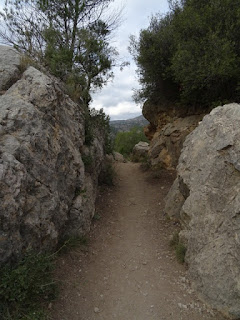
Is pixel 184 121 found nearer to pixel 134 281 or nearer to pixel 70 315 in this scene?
pixel 134 281

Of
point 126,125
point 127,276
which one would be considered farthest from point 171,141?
point 126,125

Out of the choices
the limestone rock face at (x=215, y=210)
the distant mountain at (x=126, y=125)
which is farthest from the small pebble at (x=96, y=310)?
the distant mountain at (x=126, y=125)

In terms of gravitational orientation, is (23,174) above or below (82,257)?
above

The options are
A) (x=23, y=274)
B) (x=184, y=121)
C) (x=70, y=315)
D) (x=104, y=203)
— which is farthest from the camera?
(x=184, y=121)

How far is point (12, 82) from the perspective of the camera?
207 inches

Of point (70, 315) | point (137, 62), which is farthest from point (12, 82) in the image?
point (137, 62)

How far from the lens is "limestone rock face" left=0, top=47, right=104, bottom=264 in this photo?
360 cm

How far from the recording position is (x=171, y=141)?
9.71 meters

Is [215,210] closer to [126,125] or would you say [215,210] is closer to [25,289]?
[25,289]

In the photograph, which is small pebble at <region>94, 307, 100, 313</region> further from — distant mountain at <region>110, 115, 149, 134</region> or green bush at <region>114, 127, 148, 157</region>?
green bush at <region>114, 127, 148, 157</region>

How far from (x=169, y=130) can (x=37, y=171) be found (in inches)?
268

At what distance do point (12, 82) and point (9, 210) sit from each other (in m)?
3.10

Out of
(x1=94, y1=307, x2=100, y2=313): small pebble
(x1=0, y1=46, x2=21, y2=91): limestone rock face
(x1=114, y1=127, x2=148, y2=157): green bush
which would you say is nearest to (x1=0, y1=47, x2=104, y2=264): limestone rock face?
(x1=0, y1=46, x2=21, y2=91): limestone rock face

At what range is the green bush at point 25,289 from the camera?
312 cm
